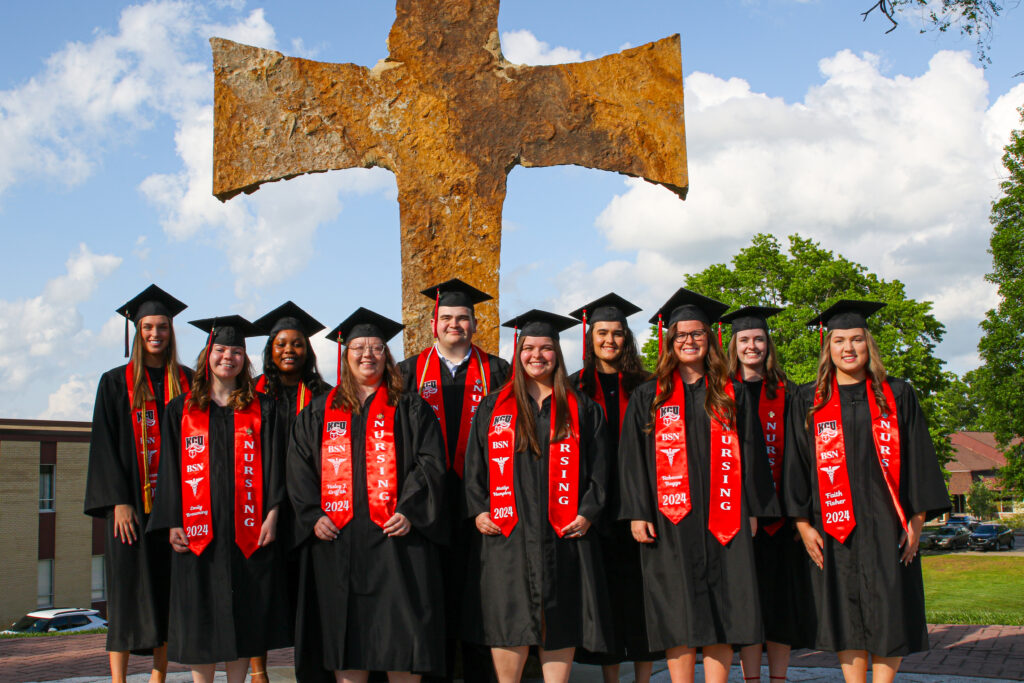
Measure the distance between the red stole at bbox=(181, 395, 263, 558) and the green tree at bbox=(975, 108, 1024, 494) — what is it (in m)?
19.9

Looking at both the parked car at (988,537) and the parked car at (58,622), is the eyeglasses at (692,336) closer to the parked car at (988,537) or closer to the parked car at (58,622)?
the parked car at (58,622)

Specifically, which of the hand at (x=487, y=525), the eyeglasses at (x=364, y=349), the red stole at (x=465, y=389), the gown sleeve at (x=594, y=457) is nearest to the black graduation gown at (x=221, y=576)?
the eyeglasses at (x=364, y=349)

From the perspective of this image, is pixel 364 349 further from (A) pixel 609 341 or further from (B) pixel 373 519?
(A) pixel 609 341

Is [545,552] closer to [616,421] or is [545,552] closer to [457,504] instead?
[457,504]

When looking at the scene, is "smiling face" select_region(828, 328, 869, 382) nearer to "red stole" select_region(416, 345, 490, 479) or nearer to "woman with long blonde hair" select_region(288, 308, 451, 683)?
"red stole" select_region(416, 345, 490, 479)

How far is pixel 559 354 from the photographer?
4195 mm

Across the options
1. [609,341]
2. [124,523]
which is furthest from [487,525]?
[124,523]

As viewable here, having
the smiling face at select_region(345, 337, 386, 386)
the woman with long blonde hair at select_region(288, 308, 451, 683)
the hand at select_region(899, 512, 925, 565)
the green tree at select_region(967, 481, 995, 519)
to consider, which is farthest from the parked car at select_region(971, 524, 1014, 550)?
the smiling face at select_region(345, 337, 386, 386)

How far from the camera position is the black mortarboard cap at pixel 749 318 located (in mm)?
4695

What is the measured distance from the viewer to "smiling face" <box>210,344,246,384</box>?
168 inches

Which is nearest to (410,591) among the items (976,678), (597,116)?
(597,116)

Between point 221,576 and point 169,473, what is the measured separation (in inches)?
21.5

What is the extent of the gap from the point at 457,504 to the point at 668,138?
8.63 feet

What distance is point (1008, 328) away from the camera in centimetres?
1988
